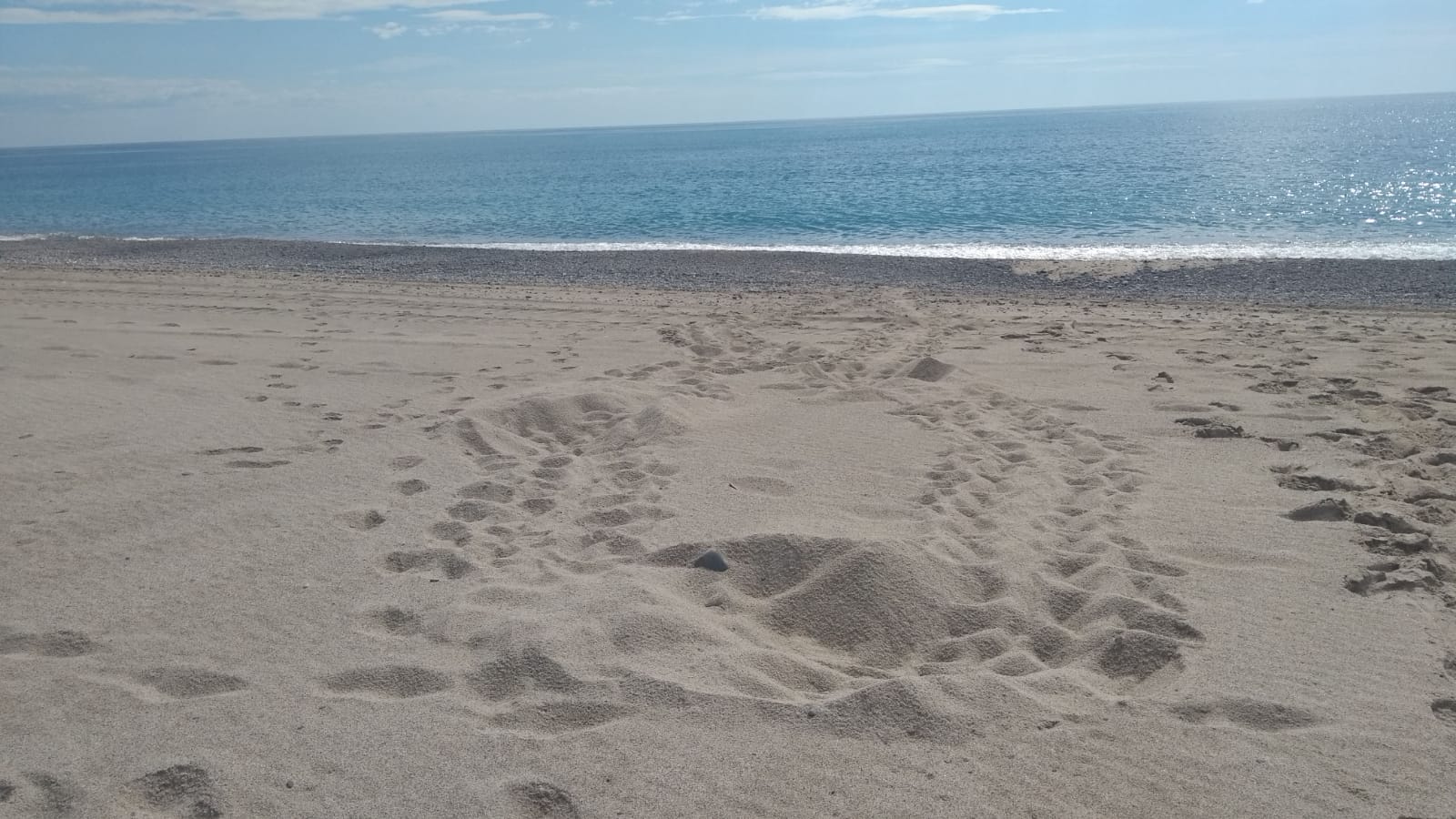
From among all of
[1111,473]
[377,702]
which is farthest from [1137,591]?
[377,702]

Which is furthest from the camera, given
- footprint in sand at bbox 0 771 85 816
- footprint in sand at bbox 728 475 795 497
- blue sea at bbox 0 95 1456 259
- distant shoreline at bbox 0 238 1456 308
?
blue sea at bbox 0 95 1456 259

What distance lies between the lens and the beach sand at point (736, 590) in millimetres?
2768

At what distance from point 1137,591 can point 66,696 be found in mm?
3866

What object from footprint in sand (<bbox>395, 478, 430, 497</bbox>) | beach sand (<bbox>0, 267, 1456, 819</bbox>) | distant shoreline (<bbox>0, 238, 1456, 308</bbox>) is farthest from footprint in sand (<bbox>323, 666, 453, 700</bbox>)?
distant shoreline (<bbox>0, 238, 1456, 308</bbox>)

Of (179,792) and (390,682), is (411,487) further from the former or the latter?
(179,792)

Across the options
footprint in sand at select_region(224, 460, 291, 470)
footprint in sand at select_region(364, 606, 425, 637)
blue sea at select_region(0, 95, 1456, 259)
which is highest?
blue sea at select_region(0, 95, 1456, 259)

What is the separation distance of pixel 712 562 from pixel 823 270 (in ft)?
38.1

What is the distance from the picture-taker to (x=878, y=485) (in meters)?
5.11

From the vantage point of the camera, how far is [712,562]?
416cm

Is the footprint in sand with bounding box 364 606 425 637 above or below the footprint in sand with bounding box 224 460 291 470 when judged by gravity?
below

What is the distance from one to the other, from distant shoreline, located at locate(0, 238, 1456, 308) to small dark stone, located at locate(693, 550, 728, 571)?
9.31 metres

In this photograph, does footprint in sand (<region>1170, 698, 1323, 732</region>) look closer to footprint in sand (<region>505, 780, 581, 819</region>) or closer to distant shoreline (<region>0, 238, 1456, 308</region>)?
footprint in sand (<region>505, 780, 581, 819</region>)

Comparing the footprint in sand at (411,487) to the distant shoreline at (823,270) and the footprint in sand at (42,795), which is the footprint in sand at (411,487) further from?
the distant shoreline at (823,270)

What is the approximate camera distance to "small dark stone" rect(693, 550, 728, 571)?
4.14 m
